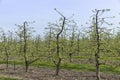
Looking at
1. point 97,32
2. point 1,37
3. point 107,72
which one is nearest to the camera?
point 97,32

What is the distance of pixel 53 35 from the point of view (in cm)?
4812

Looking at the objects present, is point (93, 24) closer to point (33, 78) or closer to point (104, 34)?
point (104, 34)

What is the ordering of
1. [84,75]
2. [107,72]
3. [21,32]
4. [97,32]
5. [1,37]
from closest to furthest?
[97,32]
[84,75]
[107,72]
[21,32]
[1,37]

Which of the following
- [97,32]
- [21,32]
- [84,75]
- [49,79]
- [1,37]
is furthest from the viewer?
[1,37]

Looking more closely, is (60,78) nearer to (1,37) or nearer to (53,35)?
(53,35)

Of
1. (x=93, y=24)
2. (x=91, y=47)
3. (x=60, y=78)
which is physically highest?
(x=93, y=24)

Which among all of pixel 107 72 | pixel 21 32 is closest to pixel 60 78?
pixel 107 72

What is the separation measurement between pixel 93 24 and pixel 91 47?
116 inches

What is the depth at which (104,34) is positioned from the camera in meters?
38.3

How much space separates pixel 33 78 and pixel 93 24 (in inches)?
445

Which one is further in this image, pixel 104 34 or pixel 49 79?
pixel 49 79

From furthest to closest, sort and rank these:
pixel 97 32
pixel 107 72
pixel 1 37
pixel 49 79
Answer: pixel 1 37 < pixel 107 72 < pixel 49 79 < pixel 97 32

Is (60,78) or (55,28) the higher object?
(55,28)

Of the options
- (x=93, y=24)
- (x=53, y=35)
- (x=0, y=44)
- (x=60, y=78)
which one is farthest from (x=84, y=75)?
(x=0, y=44)
